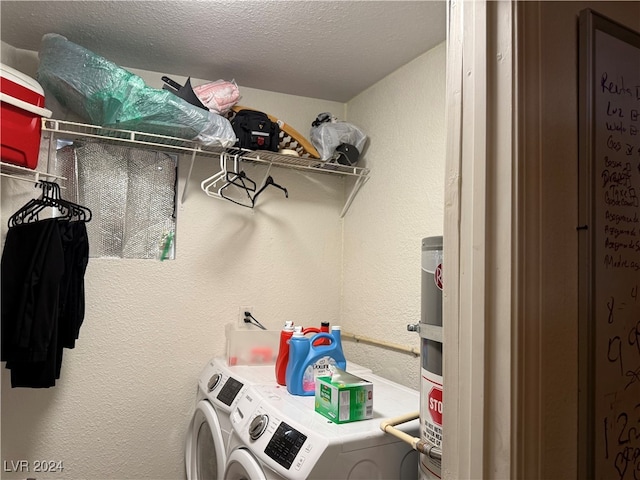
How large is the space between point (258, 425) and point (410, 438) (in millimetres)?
569

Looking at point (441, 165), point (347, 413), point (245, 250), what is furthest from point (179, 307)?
point (441, 165)

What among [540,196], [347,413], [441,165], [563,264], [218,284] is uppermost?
[441,165]

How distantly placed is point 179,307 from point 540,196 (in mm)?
2066

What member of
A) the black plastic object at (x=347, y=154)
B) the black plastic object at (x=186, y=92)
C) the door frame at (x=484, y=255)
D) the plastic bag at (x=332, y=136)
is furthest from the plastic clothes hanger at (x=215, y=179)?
the door frame at (x=484, y=255)

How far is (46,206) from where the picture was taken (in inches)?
78.2

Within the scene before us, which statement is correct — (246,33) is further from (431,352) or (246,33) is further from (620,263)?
(620,263)

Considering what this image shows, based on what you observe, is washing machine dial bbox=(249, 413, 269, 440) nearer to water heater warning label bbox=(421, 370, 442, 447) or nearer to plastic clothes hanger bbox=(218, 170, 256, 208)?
water heater warning label bbox=(421, 370, 442, 447)

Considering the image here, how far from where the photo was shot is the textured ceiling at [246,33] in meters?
1.80

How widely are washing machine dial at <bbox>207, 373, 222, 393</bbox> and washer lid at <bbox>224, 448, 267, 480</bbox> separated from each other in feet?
1.65

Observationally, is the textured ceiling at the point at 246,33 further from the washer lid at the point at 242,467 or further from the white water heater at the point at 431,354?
the washer lid at the point at 242,467

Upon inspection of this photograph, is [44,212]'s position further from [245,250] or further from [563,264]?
[563,264]

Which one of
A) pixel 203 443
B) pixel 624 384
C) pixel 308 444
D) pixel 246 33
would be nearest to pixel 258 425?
pixel 308 444

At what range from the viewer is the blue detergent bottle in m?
1.80

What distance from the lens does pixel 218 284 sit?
250 cm
